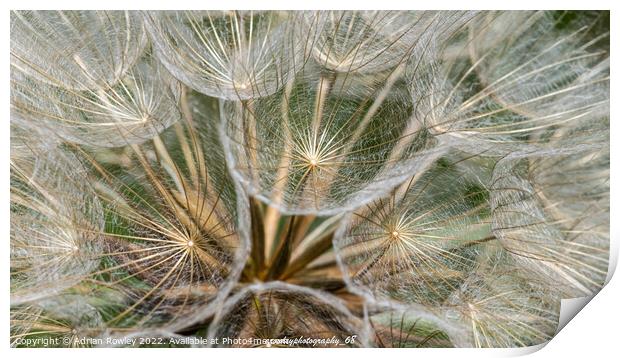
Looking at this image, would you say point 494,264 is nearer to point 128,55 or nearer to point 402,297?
point 402,297

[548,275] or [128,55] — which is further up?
[128,55]

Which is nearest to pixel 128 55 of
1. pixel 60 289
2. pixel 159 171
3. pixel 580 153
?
pixel 159 171

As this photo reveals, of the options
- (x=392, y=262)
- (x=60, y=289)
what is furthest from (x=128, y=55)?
(x=392, y=262)

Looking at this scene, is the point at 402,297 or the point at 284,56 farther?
the point at 402,297

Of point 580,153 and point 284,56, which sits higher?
point 284,56

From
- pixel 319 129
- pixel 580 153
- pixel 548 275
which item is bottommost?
pixel 548 275

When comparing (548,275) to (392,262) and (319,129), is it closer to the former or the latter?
(392,262)
